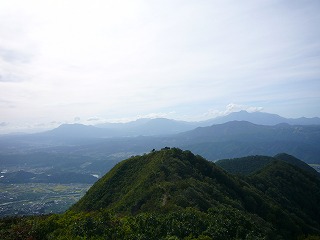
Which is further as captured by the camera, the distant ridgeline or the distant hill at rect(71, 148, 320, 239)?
the distant hill at rect(71, 148, 320, 239)

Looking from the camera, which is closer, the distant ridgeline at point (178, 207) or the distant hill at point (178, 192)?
the distant ridgeline at point (178, 207)

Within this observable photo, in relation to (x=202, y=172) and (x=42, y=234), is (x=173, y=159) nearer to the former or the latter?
(x=202, y=172)

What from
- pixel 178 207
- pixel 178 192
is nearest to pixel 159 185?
pixel 178 192

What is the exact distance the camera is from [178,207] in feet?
185

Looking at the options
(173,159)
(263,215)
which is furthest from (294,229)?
(173,159)

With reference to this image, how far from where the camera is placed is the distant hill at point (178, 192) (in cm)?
6581

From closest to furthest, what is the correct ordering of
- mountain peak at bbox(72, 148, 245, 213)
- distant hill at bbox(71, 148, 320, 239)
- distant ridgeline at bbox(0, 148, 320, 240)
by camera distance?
distant ridgeline at bbox(0, 148, 320, 240) → mountain peak at bbox(72, 148, 245, 213) → distant hill at bbox(71, 148, 320, 239)

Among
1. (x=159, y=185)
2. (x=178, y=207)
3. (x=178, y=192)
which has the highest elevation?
(x=159, y=185)

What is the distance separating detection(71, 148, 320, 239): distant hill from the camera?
216 ft

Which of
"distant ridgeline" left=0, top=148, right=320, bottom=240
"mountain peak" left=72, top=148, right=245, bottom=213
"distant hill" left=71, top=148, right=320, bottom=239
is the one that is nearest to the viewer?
"distant ridgeline" left=0, top=148, right=320, bottom=240

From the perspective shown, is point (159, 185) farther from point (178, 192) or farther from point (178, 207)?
point (178, 207)

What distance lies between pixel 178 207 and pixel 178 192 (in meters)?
10.2

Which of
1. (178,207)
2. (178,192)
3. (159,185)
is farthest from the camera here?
(159,185)

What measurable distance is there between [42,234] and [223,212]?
33.4 m
